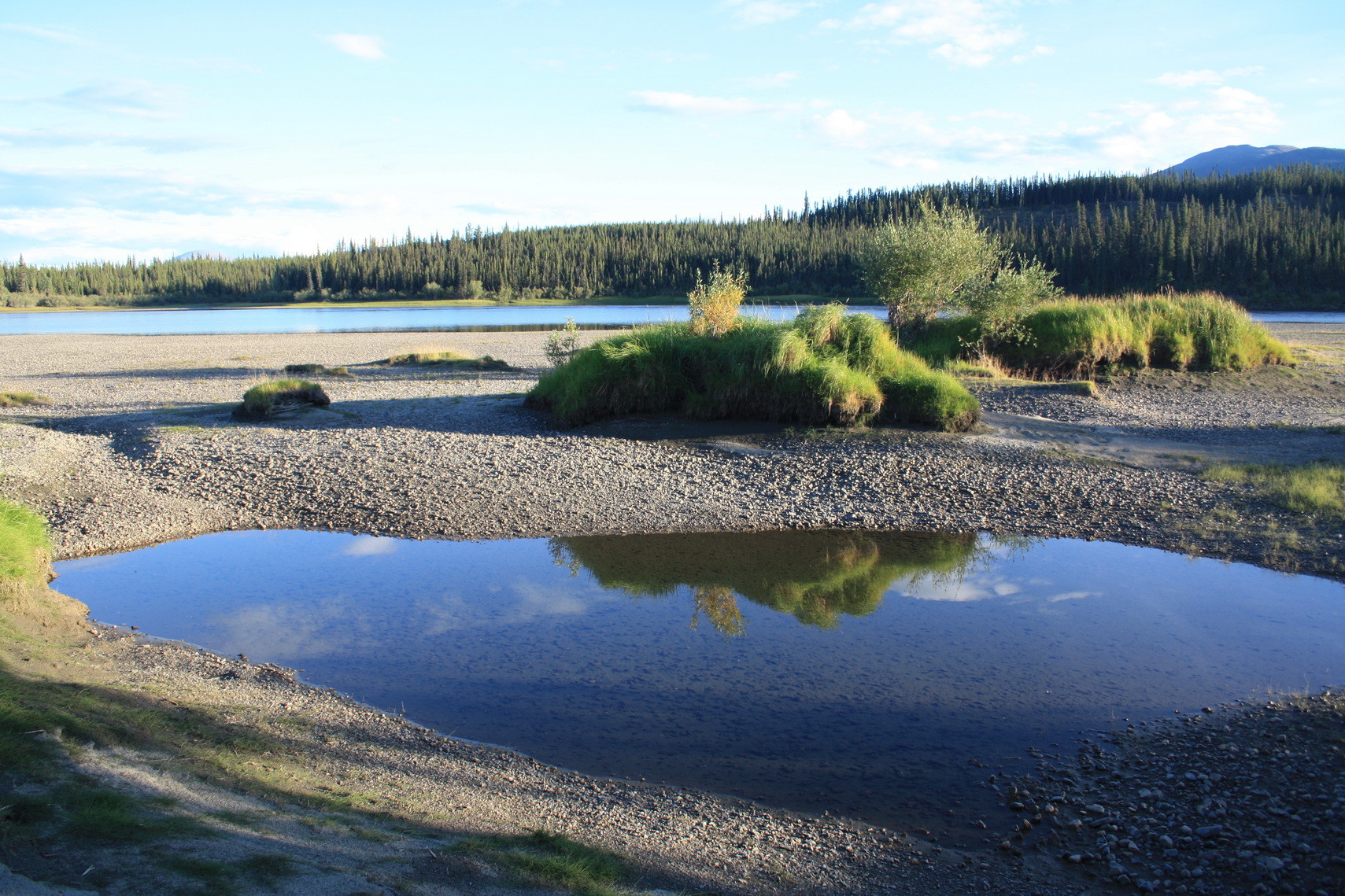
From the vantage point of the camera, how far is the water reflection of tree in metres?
9.87

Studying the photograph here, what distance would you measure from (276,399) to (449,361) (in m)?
14.4

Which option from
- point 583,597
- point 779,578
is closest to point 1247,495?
point 779,578

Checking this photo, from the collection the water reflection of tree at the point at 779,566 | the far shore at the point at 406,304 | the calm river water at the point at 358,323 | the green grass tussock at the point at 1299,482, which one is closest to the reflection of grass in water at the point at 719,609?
the water reflection of tree at the point at 779,566

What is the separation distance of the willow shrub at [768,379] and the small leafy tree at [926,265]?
8.38 metres

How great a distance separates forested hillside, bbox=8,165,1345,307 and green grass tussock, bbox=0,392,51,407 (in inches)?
3637

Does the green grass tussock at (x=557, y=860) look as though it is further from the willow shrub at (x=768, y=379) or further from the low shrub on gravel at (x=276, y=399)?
the low shrub on gravel at (x=276, y=399)

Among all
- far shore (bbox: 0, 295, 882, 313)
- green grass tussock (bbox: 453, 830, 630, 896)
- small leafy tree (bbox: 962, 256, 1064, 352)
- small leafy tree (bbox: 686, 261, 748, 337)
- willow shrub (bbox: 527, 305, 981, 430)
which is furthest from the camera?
far shore (bbox: 0, 295, 882, 313)

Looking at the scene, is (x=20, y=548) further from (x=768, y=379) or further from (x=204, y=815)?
(x=768, y=379)

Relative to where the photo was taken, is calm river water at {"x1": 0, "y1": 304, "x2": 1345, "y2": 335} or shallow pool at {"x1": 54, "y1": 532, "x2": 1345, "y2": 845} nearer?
shallow pool at {"x1": 54, "y1": 532, "x2": 1345, "y2": 845}

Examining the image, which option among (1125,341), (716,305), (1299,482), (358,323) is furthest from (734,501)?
(358,323)

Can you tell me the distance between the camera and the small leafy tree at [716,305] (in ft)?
69.8

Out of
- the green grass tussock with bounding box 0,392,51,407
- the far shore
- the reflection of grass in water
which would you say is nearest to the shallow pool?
the reflection of grass in water

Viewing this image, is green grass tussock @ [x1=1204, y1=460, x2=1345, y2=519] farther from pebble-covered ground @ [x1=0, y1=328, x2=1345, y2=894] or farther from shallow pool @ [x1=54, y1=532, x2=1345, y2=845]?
shallow pool @ [x1=54, y1=532, x2=1345, y2=845]

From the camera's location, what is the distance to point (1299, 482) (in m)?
13.1
